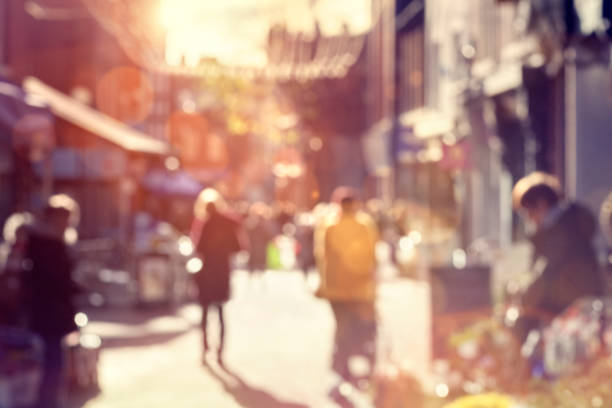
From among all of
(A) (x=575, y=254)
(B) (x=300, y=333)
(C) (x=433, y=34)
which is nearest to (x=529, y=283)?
(A) (x=575, y=254)

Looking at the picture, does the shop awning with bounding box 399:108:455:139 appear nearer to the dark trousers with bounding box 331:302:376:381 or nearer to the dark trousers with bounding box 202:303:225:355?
the dark trousers with bounding box 202:303:225:355

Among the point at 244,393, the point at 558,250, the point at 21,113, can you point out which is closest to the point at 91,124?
the point at 21,113

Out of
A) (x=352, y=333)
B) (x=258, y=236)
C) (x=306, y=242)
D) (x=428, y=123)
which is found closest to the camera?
(x=352, y=333)

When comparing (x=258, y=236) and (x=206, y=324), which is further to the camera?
(x=258, y=236)

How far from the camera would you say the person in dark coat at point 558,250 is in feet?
25.8

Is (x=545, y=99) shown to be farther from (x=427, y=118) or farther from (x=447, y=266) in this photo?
A: (x=427, y=118)

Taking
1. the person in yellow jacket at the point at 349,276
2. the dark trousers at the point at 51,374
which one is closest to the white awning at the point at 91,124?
the person in yellow jacket at the point at 349,276

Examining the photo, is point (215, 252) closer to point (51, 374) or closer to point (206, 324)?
point (206, 324)

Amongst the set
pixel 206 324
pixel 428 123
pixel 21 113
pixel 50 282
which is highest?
pixel 428 123

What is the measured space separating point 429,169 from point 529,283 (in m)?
25.1

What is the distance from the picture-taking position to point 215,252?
1272 centimetres

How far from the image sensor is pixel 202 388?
424 inches

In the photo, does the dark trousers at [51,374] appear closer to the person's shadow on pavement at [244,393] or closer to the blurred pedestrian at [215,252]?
the person's shadow on pavement at [244,393]

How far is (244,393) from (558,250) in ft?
11.9
